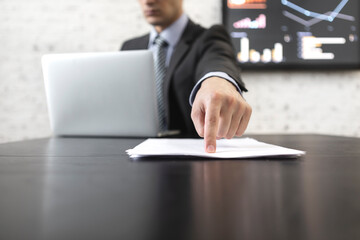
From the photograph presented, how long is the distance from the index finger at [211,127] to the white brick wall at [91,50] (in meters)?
1.44

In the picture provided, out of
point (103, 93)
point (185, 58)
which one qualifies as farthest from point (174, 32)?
point (103, 93)

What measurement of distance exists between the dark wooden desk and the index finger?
0.07 meters

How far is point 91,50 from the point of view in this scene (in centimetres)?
185

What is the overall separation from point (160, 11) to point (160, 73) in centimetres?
30

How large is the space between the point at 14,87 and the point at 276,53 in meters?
1.62

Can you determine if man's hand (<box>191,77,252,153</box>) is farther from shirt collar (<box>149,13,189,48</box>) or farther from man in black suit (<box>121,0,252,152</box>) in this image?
shirt collar (<box>149,13,189,48</box>)

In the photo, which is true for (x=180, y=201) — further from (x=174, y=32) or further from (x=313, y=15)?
(x=313, y=15)

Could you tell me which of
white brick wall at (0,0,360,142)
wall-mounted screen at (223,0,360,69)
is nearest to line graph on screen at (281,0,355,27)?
wall-mounted screen at (223,0,360,69)

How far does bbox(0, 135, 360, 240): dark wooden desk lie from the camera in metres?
0.15

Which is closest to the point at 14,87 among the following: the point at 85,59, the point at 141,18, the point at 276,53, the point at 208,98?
the point at 141,18

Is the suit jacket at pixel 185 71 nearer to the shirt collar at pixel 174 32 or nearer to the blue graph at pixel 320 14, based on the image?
the shirt collar at pixel 174 32

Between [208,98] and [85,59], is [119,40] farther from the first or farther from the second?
[208,98]

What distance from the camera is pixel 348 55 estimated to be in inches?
70.3

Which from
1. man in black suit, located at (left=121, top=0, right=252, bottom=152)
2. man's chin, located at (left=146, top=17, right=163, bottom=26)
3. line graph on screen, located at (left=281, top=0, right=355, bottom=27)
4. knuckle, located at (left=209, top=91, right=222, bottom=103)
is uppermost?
line graph on screen, located at (left=281, top=0, right=355, bottom=27)
